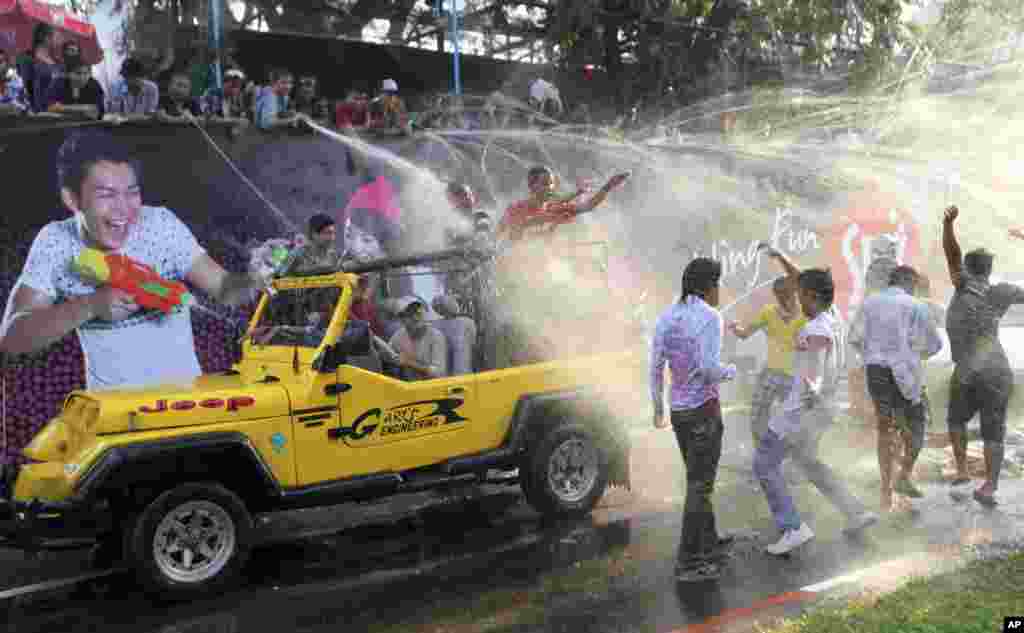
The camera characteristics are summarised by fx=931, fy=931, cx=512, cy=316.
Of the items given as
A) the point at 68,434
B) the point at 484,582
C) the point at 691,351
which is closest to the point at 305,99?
the point at 68,434

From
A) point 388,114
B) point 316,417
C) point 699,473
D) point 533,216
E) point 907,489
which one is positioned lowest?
point 907,489

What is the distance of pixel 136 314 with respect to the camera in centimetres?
873

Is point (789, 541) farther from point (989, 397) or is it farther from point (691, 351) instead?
point (989, 397)

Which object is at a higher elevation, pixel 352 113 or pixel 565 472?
pixel 352 113

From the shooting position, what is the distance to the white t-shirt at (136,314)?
27.1 feet

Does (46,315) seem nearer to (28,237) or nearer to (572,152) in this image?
(28,237)

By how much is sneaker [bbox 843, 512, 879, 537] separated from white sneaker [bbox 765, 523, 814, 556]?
0.47 metres

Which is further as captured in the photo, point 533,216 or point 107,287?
point 107,287

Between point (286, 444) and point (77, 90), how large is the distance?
4.93 metres

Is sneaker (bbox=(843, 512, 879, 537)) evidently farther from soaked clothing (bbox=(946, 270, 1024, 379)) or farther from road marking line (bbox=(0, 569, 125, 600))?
road marking line (bbox=(0, 569, 125, 600))

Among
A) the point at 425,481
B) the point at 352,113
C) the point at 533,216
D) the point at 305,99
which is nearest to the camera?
the point at 425,481

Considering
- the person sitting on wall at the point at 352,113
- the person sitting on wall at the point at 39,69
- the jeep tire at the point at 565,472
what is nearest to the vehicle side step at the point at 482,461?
the jeep tire at the point at 565,472

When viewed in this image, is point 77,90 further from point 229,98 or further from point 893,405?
point 893,405

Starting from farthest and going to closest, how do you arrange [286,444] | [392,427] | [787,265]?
[787,265], [392,427], [286,444]
